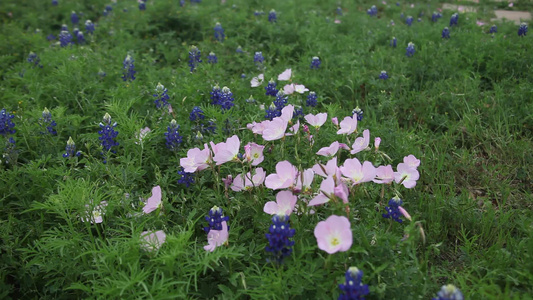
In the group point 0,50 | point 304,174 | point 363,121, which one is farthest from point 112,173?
point 0,50

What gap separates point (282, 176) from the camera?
1.87m

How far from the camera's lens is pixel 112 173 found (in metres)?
2.30

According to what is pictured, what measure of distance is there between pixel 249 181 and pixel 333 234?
60cm

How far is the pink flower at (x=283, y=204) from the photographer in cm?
177

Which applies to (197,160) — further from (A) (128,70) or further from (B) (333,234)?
(A) (128,70)

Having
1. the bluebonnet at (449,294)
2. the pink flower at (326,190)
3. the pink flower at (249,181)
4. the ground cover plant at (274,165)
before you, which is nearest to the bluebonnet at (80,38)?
the ground cover plant at (274,165)

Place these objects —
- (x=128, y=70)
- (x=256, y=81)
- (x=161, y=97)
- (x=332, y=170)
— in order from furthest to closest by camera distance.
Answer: (x=128, y=70) → (x=256, y=81) → (x=161, y=97) → (x=332, y=170)

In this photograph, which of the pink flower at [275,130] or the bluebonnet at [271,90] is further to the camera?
the bluebonnet at [271,90]

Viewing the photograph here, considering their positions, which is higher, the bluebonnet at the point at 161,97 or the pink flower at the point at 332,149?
the pink flower at the point at 332,149

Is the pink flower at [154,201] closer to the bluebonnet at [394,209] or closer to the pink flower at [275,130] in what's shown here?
the pink flower at [275,130]

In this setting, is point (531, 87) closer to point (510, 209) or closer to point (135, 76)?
point (510, 209)

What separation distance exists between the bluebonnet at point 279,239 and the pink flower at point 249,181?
1.22 feet

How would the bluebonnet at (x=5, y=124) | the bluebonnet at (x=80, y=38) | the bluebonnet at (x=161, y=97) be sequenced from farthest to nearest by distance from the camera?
the bluebonnet at (x=80, y=38) → the bluebonnet at (x=161, y=97) → the bluebonnet at (x=5, y=124)

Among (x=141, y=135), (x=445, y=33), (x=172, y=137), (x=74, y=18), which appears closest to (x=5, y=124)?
(x=141, y=135)
